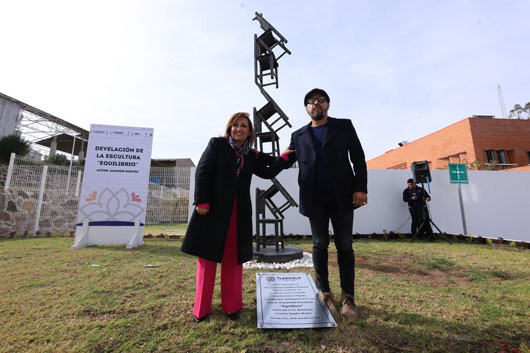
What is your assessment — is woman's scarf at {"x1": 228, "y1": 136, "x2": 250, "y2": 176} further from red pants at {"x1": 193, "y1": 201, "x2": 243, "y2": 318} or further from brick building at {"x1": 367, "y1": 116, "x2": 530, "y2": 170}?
brick building at {"x1": 367, "y1": 116, "x2": 530, "y2": 170}

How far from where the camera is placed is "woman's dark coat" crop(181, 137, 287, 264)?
1.85 metres

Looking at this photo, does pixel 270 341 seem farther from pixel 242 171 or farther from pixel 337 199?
pixel 242 171

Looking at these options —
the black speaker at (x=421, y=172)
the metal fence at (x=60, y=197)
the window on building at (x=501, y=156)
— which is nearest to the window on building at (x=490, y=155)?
the window on building at (x=501, y=156)

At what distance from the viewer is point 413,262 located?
12.8ft

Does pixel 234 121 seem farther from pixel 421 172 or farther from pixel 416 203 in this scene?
pixel 416 203

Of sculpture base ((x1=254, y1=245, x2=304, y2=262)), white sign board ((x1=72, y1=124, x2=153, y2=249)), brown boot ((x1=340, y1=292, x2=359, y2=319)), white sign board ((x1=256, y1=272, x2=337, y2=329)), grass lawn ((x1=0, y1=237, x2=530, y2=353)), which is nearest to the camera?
grass lawn ((x1=0, y1=237, x2=530, y2=353))

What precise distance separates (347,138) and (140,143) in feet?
18.4

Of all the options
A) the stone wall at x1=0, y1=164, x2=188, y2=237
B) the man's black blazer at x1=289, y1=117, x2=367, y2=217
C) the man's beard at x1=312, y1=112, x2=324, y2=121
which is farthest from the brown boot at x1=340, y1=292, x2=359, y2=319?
the stone wall at x1=0, y1=164, x2=188, y2=237

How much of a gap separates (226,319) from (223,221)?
0.78m

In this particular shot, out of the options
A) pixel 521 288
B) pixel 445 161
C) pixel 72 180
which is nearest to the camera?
pixel 521 288

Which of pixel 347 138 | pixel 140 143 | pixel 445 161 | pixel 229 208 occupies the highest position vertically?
pixel 445 161

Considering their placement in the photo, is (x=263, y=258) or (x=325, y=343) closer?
(x=325, y=343)

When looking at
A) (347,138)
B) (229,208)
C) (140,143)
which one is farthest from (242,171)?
(140,143)

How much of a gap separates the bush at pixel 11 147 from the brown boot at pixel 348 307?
14.7m
